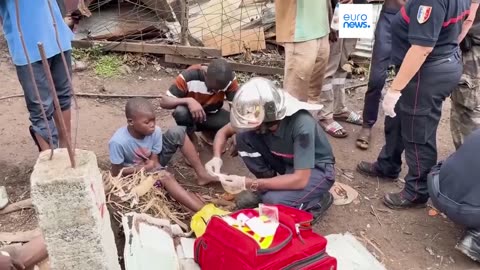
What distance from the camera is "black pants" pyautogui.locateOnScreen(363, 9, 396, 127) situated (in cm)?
464

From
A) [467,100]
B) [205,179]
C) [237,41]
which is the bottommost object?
[205,179]

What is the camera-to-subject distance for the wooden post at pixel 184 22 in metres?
5.95

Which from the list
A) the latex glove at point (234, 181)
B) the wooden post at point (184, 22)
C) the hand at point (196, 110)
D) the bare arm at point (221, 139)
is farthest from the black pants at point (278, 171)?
the wooden post at point (184, 22)

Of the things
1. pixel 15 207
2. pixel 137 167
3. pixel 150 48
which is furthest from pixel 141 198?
pixel 150 48

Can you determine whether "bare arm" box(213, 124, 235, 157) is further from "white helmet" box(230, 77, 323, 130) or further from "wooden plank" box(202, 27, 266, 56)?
"wooden plank" box(202, 27, 266, 56)

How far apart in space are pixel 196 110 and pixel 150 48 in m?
2.25

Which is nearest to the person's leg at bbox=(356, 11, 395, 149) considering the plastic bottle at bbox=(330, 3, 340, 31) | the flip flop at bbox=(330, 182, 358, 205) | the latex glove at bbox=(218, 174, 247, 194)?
the plastic bottle at bbox=(330, 3, 340, 31)

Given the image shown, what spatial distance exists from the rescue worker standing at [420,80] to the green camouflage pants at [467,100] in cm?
44

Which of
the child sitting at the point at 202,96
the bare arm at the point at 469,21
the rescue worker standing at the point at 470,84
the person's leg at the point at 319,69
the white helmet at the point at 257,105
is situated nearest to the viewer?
the white helmet at the point at 257,105

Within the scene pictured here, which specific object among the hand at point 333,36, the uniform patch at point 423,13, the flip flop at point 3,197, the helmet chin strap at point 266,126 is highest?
the uniform patch at point 423,13

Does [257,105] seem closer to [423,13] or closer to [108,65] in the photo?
[423,13]

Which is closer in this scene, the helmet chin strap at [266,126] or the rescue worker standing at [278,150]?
the rescue worker standing at [278,150]

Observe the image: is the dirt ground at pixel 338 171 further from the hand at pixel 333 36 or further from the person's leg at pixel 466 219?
the hand at pixel 333 36

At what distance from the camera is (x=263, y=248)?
9.21 ft
